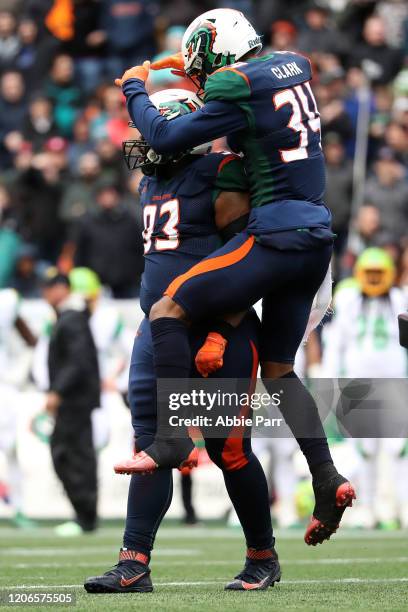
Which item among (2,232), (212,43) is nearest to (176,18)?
(2,232)

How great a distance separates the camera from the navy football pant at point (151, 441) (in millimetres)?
6188

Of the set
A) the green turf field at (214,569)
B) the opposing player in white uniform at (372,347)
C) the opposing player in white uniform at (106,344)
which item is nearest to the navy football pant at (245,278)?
the green turf field at (214,569)

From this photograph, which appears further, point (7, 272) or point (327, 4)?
point (327, 4)

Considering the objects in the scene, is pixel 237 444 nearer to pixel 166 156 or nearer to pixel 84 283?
pixel 166 156

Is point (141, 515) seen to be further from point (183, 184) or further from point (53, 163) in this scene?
point (53, 163)

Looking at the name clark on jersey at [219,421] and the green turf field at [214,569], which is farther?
the name clark on jersey at [219,421]

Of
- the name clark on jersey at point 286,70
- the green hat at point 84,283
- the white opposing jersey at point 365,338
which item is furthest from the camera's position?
the green hat at point 84,283

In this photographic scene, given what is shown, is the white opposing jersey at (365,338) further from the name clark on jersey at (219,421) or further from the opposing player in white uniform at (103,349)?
the name clark on jersey at (219,421)

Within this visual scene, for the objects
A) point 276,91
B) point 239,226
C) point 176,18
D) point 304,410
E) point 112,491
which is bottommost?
point 112,491

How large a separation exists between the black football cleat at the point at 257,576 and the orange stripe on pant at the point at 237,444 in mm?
423

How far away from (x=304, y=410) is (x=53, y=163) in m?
10.1

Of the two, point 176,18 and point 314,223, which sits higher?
point 176,18

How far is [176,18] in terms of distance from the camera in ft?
55.7

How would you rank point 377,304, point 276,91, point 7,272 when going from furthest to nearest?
point 7,272 → point 377,304 → point 276,91
